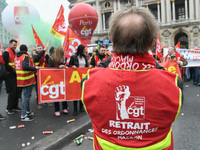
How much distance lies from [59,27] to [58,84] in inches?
92.1

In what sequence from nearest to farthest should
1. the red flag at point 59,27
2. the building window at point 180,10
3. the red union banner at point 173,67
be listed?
the red union banner at point 173,67 < the red flag at point 59,27 < the building window at point 180,10

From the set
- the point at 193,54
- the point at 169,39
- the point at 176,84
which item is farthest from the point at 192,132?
the point at 169,39

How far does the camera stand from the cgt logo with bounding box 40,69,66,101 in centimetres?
454

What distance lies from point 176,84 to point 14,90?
487cm

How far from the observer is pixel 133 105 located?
101 cm

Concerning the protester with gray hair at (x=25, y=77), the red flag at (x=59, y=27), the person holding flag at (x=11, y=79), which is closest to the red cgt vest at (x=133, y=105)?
the protester with gray hair at (x=25, y=77)

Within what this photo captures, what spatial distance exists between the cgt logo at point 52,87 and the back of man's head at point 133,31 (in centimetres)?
379

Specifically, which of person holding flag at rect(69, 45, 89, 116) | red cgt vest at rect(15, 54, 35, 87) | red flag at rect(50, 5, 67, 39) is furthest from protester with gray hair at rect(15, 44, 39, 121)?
red flag at rect(50, 5, 67, 39)

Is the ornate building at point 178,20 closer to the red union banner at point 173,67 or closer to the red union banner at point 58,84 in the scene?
the red union banner at point 173,67

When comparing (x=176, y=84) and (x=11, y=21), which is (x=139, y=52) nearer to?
(x=176, y=84)

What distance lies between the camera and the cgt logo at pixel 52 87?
4.54 metres

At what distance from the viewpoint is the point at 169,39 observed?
35.1 m

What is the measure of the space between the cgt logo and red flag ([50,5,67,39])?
187 cm

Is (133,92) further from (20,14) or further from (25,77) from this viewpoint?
(20,14)
